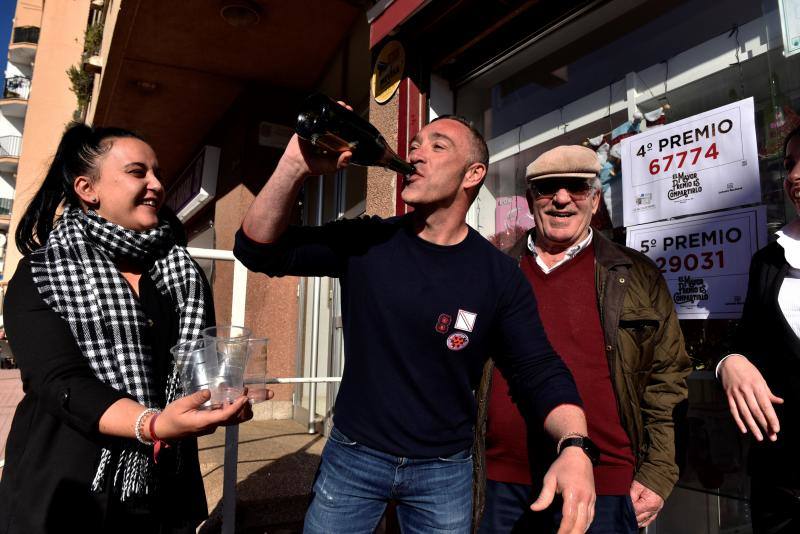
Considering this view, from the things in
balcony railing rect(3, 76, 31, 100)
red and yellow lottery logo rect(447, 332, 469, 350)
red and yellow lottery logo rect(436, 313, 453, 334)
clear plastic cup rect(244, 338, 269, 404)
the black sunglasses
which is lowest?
clear plastic cup rect(244, 338, 269, 404)

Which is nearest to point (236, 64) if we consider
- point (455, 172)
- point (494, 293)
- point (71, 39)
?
point (455, 172)

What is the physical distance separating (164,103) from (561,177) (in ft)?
22.7

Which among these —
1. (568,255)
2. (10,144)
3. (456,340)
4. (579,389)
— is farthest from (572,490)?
(10,144)

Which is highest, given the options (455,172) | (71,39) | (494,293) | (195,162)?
(71,39)

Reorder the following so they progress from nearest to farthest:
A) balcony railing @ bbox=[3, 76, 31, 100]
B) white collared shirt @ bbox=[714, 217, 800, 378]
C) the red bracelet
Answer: the red bracelet → white collared shirt @ bbox=[714, 217, 800, 378] → balcony railing @ bbox=[3, 76, 31, 100]

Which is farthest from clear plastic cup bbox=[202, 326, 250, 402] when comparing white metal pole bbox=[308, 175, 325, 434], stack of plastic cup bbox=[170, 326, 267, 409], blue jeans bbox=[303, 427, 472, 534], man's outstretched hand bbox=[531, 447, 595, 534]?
white metal pole bbox=[308, 175, 325, 434]

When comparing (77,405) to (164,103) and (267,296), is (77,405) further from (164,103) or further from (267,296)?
(164,103)

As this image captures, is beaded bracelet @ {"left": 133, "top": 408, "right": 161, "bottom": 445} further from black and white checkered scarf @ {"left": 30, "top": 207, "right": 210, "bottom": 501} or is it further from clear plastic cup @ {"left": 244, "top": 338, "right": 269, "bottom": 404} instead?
clear plastic cup @ {"left": 244, "top": 338, "right": 269, "bottom": 404}

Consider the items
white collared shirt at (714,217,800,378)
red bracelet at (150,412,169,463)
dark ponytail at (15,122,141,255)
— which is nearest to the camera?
red bracelet at (150,412,169,463)

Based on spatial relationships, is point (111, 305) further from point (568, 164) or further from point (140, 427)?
point (568, 164)

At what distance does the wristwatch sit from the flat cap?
122cm

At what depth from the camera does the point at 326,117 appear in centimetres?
157

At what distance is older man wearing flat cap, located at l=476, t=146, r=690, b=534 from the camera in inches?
74.4

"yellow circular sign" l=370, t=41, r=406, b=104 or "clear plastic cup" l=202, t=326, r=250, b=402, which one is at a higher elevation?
"yellow circular sign" l=370, t=41, r=406, b=104
